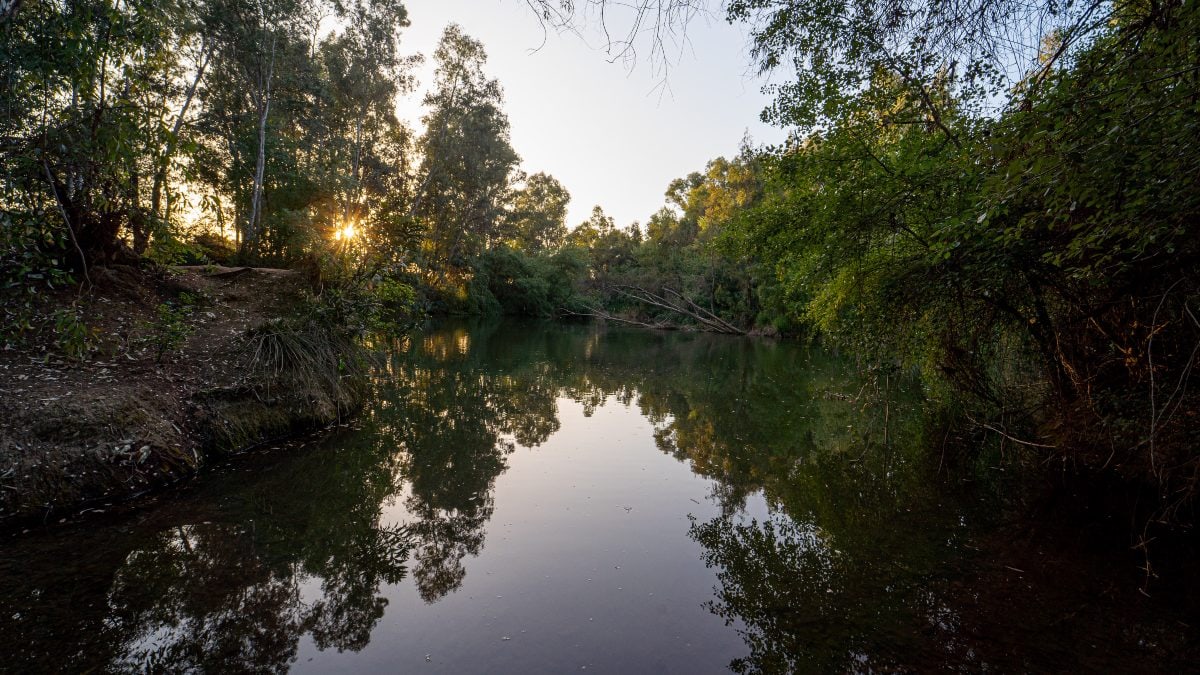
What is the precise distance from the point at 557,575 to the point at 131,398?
17.4ft

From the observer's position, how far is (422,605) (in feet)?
12.4

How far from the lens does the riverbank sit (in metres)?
4.60

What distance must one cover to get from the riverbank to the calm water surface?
18.4 inches

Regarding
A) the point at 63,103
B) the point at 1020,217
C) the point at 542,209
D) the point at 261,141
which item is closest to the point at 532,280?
the point at 542,209

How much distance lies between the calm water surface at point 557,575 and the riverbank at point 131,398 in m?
0.47

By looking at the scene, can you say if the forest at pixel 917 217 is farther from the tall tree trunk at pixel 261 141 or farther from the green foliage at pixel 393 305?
the tall tree trunk at pixel 261 141

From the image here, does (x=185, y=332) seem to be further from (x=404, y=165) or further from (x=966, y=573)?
(x=404, y=165)

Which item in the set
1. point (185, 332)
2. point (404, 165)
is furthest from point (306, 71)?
point (185, 332)

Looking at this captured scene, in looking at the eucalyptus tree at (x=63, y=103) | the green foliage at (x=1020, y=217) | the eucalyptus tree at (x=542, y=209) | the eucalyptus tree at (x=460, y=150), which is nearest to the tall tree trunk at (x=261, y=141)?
the eucalyptus tree at (x=460, y=150)

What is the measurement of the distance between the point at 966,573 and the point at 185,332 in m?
9.47

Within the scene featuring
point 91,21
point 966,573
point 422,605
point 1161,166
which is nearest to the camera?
→ point 1161,166

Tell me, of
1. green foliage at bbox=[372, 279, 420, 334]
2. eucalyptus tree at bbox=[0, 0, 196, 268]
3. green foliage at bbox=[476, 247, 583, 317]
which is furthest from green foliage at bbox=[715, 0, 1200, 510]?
green foliage at bbox=[476, 247, 583, 317]

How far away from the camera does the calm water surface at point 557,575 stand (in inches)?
128

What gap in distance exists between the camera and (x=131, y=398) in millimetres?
5559
